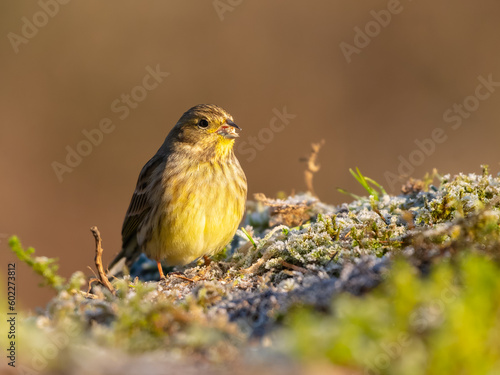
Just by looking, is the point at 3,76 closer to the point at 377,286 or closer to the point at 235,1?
the point at 235,1

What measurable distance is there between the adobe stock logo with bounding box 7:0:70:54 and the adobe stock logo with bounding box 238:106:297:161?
5.74 m

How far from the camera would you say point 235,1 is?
1410 cm

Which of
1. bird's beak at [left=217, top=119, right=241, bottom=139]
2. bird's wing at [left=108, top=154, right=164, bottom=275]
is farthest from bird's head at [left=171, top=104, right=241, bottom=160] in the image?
bird's wing at [left=108, top=154, right=164, bottom=275]

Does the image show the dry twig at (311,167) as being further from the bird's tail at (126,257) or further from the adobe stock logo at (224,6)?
the adobe stock logo at (224,6)

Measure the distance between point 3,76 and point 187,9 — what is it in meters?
4.78

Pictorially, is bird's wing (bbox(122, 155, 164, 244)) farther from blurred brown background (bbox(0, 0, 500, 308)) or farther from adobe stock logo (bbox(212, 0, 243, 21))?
adobe stock logo (bbox(212, 0, 243, 21))

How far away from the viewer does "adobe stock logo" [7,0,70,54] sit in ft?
40.8

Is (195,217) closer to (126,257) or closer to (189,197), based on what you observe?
(189,197)

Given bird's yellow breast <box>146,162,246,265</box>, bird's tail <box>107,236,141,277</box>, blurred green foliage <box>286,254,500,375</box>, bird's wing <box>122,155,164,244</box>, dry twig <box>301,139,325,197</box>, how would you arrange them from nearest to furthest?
→ blurred green foliage <box>286,254,500,375</box> < bird's yellow breast <box>146,162,246,265</box> < dry twig <box>301,139,325,197</box> < bird's wing <box>122,155,164,244</box> < bird's tail <box>107,236,141,277</box>

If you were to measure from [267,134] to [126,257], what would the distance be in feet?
23.7

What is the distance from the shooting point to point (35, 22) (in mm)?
12641

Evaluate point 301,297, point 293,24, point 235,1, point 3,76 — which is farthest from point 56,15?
point 301,297

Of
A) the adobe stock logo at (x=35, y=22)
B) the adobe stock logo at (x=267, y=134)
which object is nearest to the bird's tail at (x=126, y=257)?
the adobe stock logo at (x=267, y=134)

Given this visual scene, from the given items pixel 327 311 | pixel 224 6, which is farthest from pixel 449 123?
pixel 327 311
